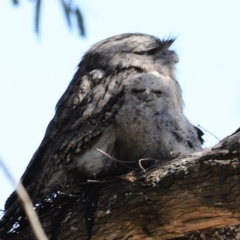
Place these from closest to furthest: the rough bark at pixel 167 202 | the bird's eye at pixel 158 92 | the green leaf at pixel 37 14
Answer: the green leaf at pixel 37 14
the rough bark at pixel 167 202
the bird's eye at pixel 158 92

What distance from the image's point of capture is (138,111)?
11.3 ft

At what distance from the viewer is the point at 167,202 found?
273cm

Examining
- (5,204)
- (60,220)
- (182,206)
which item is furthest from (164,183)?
(5,204)

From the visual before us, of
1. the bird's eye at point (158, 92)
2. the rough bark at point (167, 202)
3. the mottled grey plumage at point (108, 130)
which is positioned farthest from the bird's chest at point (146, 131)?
the rough bark at point (167, 202)

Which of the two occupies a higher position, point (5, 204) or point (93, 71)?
point (93, 71)

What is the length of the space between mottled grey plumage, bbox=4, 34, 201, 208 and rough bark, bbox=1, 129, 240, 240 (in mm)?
350

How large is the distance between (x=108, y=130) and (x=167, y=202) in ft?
2.72

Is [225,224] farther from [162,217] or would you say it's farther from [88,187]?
[88,187]

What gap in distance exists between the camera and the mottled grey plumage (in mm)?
Result: 3398

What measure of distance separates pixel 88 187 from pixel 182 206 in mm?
619

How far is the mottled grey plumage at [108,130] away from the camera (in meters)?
3.40

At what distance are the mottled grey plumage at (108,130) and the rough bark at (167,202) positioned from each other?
35 centimetres

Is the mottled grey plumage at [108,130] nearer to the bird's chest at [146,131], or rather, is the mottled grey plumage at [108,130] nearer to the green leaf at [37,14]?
the bird's chest at [146,131]

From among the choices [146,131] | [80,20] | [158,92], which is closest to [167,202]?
[146,131]
